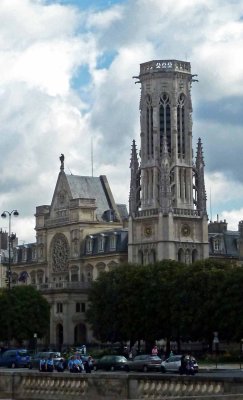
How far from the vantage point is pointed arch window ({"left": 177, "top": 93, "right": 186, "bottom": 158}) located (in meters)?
163

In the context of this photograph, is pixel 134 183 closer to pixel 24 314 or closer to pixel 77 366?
pixel 24 314

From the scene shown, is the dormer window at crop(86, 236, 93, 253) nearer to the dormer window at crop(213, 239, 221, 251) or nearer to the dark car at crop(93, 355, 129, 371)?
the dormer window at crop(213, 239, 221, 251)

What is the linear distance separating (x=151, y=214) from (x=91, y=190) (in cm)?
2610

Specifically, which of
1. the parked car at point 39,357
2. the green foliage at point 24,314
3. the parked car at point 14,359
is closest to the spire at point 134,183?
the green foliage at point 24,314

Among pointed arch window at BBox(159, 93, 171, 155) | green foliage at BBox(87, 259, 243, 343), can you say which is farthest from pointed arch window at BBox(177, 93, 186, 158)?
green foliage at BBox(87, 259, 243, 343)

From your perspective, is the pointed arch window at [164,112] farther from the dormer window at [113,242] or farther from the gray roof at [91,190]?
the gray roof at [91,190]

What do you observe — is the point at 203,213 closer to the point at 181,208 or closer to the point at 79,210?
the point at 181,208

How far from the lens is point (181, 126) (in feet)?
538

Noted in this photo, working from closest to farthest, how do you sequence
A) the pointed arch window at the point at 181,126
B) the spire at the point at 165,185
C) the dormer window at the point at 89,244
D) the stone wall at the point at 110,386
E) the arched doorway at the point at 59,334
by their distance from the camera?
the stone wall at the point at 110,386 → the spire at the point at 165,185 → the arched doorway at the point at 59,334 → the pointed arch window at the point at 181,126 → the dormer window at the point at 89,244

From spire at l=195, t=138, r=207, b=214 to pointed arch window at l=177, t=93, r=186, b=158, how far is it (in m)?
2.57

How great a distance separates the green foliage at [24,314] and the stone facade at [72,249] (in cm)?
1187

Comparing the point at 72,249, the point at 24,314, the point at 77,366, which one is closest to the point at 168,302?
the point at 24,314

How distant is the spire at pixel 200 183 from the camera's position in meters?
162

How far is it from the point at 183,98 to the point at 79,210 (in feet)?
77.3
